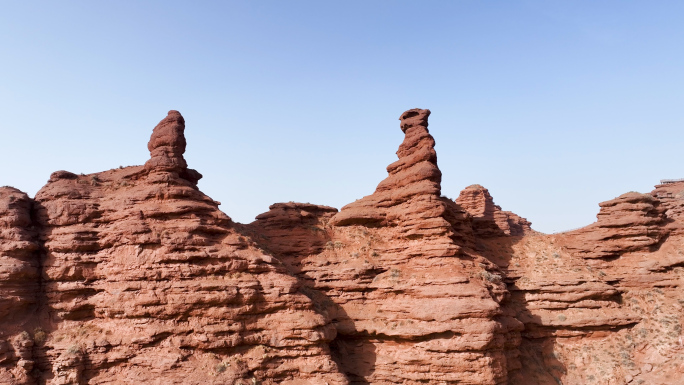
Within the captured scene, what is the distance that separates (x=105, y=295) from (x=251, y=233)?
37.4ft

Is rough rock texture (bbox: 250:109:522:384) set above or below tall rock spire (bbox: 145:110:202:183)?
below

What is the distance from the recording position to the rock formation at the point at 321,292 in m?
22.0

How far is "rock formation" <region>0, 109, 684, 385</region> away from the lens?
72.0 ft

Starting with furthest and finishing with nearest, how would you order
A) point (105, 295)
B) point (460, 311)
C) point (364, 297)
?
point (364, 297), point (460, 311), point (105, 295)

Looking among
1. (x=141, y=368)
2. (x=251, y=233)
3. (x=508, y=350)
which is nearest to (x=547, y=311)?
(x=508, y=350)

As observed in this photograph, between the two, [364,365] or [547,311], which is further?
[547,311]

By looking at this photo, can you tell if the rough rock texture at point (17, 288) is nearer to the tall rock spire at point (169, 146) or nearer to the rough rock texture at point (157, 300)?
the rough rock texture at point (157, 300)

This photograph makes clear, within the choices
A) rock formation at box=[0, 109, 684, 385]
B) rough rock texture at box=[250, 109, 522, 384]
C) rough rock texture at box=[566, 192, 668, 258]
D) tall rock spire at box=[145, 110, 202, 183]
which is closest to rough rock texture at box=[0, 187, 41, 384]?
rock formation at box=[0, 109, 684, 385]

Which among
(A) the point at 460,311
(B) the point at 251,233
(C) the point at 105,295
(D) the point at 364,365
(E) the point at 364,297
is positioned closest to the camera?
(C) the point at 105,295

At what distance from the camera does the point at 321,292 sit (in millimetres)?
29312

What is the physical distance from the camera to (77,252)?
77.8 feet

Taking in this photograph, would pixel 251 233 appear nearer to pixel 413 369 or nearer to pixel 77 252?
pixel 77 252

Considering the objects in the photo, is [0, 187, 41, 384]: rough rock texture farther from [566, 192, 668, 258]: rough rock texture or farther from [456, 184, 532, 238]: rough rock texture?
[456, 184, 532, 238]: rough rock texture

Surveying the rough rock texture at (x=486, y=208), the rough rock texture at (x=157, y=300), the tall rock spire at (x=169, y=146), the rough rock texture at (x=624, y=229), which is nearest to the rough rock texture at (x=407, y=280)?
the rough rock texture at (x=157, y=300)
